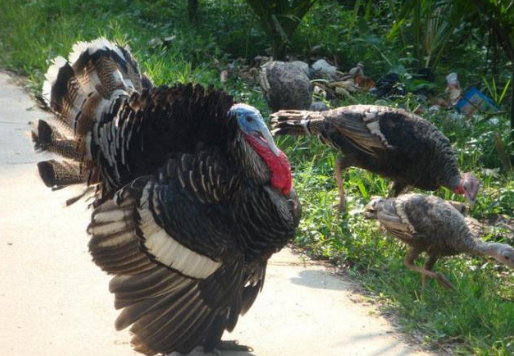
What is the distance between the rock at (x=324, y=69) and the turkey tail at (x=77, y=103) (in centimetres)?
471

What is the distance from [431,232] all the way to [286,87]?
2.89 metres

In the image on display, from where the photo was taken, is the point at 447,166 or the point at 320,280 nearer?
the point at 320,280

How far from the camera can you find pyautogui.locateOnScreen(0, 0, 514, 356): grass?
4.98 meters

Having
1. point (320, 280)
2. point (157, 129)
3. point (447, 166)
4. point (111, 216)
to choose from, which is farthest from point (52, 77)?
point (447, 166)

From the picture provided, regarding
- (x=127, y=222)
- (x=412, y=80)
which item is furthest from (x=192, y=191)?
(x=412, y=80)

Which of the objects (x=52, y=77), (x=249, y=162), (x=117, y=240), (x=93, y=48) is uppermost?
(x=93, y=48)

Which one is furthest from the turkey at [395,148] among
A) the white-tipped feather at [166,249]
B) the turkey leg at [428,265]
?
the white-tipped feather at [166,249]

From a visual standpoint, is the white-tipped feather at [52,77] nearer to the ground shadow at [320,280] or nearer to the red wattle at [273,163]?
the red wattle at [273,163]

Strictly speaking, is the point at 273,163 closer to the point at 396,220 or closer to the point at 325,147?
the point at 396,220

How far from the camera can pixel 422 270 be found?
17.7ft

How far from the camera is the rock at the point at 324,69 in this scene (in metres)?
9.47

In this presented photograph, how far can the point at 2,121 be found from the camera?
7.87 m

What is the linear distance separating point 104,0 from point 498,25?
6143mm

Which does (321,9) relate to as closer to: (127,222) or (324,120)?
(324,120)
